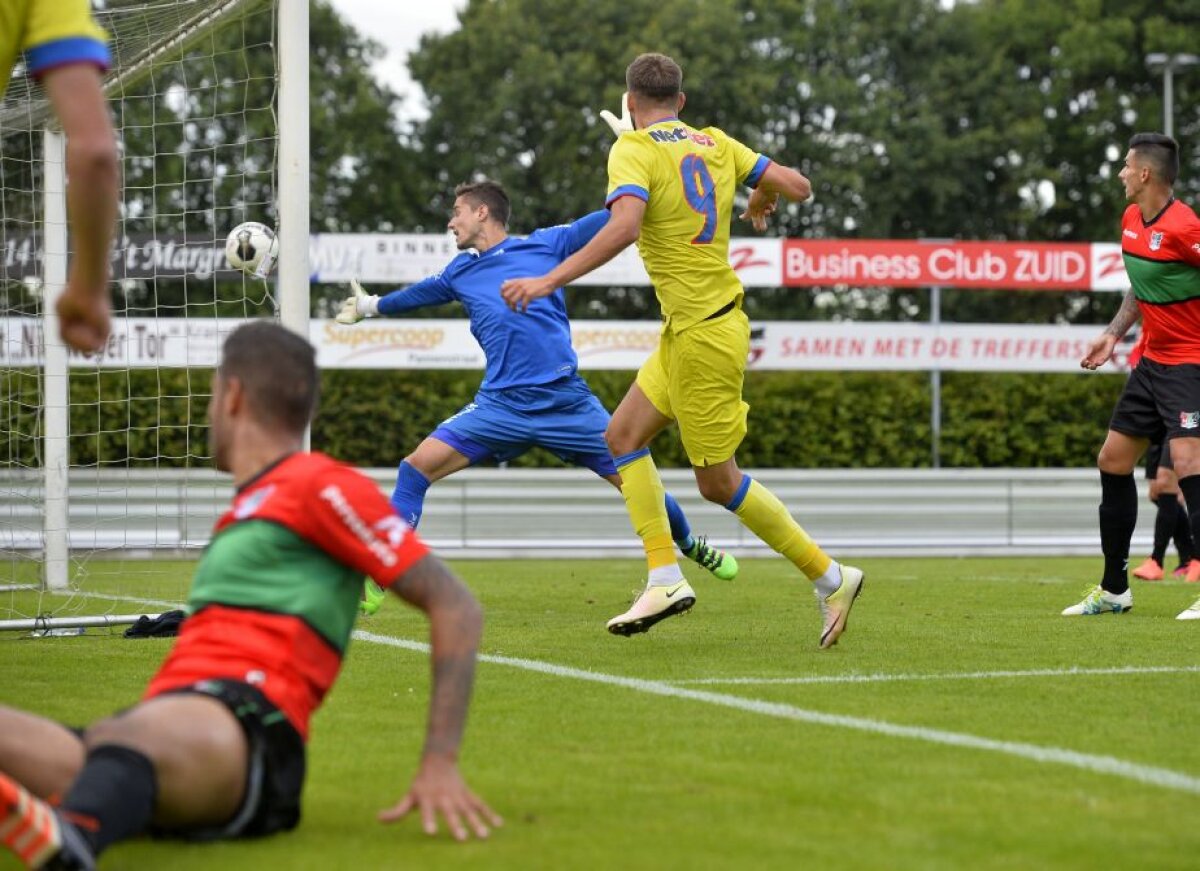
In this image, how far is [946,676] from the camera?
249 inches

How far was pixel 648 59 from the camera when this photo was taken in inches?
301

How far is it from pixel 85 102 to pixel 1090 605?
7.08 metres

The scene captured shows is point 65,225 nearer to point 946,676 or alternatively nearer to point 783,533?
point 783,533

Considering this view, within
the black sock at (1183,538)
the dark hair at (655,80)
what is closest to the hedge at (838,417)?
the black sock at (1183,538)

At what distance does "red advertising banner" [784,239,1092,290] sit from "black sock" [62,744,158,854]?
22.0 metres

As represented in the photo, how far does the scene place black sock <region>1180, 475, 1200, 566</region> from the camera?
8950 millimetres

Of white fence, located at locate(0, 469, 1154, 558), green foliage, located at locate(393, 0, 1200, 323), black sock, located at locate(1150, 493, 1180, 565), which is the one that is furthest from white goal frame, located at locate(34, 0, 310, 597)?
green foliage, located at locate(393, 0, 1200, 323)

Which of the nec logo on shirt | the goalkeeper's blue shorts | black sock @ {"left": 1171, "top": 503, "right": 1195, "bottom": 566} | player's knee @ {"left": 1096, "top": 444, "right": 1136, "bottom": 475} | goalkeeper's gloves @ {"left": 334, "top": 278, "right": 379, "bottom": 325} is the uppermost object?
the nec logo on shirt

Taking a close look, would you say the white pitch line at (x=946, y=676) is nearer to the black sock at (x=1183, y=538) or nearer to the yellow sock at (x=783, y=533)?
the yellow sock at (x=783, y=533)

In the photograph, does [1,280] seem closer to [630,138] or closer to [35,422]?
[35,422]

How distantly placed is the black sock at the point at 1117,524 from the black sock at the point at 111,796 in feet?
22.9

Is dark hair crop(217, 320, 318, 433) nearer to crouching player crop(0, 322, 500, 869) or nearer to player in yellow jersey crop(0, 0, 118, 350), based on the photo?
crouching player crop(0, 322, 500, 869)

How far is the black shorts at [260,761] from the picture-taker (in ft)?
11.2

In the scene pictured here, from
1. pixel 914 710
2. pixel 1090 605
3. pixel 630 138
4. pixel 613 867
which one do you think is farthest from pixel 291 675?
pixel 1090 605
